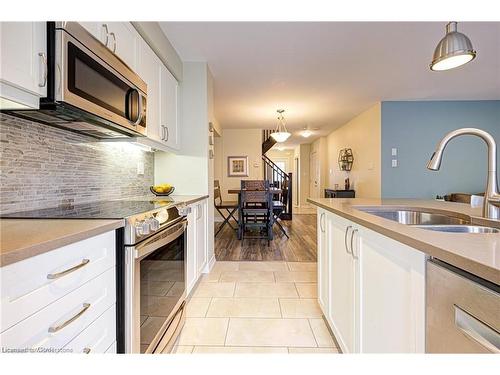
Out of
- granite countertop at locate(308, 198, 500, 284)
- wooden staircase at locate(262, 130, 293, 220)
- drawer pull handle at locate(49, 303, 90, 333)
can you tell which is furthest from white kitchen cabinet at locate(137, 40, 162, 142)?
wooden staircase at locate(262, 130, 293, 220)

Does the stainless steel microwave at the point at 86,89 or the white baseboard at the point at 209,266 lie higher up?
the stainless steel microwave at the point at 86,89

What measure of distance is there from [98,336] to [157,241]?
464mm

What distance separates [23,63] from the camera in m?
0.91

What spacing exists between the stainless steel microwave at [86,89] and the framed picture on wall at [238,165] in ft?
16.0

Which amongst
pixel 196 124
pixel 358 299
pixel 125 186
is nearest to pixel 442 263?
pixel 358 299

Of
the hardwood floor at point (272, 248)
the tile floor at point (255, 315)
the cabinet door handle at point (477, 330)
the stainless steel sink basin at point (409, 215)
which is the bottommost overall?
the tile floor at point (255, 315)

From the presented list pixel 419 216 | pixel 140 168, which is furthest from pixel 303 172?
pixel 419 216

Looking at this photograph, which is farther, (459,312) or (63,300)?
(63,300)

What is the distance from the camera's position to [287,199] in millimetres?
6656

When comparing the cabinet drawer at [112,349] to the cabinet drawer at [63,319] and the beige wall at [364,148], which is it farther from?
the beige wall at [364,148]

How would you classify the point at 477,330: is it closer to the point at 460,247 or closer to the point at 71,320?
the point at 460,247

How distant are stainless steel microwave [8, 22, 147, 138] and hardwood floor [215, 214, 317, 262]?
2.22 m

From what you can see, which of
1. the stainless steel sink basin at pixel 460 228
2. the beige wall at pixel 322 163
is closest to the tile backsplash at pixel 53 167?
the stainless steel sink basin at pixel 460 228

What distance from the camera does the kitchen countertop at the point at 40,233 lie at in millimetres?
563
